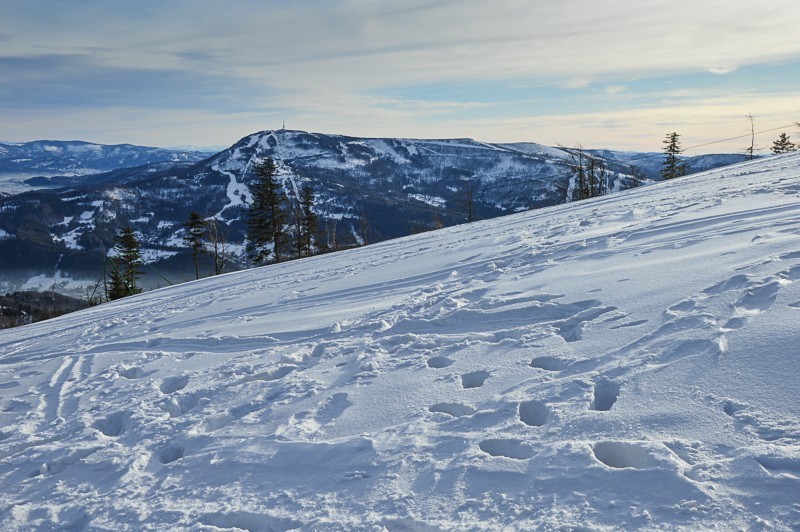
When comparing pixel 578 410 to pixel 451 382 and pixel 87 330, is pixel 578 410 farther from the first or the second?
pixel 87 330

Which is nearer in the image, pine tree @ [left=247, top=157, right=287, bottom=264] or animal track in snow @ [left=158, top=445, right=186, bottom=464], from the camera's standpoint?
animal track in snow @ [left=158, top=445, right=186, bottom=464]

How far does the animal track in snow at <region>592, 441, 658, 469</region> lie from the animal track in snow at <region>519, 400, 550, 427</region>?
552mm

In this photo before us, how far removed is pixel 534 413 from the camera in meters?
4.03

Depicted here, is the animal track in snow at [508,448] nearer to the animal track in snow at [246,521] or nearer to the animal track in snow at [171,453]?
the animal track in snow at [246,521]

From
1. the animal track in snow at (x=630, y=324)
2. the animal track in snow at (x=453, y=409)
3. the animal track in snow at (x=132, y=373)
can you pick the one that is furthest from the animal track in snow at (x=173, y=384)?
the animal track in snow at (x=630, y=324)

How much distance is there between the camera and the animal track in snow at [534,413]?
12.8ft

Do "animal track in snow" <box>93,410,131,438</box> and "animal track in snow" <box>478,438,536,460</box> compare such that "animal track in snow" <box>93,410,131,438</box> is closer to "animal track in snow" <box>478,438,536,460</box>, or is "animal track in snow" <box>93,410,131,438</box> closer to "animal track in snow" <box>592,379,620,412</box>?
"animal track in snow" <box>478,438,536,460</box>

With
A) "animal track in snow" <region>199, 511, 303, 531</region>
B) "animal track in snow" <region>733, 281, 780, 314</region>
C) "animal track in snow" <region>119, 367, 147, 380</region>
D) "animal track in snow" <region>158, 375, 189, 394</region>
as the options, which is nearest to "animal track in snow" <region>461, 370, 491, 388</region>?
"animal track in snow" <region>199, 511, 303, 531</region>

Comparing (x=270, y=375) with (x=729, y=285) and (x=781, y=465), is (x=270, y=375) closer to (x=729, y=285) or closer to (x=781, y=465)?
(x=781, y=465)

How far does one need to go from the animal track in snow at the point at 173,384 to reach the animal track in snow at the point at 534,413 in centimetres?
410

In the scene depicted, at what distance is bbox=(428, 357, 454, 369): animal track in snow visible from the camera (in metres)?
5.33

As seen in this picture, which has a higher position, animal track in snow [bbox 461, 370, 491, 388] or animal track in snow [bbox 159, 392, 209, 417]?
animal track in snow [bbox 461, 370, 491, 388]

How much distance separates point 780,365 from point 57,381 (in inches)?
336

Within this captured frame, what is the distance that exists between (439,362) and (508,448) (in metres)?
1.86
